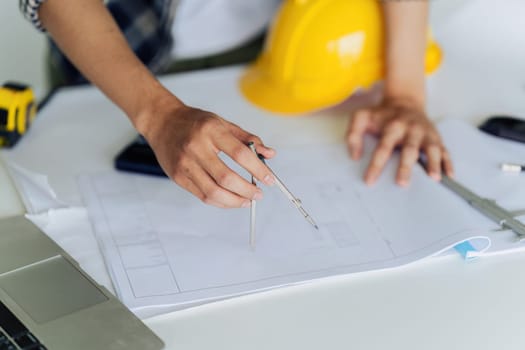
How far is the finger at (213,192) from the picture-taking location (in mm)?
717

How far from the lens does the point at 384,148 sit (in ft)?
3.07

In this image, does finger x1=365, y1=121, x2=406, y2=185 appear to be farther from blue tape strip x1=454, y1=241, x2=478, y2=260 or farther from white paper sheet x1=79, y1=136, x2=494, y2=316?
blue tape strip x1=454, y1=241, x2=478, y2=260

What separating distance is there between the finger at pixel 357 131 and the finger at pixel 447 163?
0.33 ft

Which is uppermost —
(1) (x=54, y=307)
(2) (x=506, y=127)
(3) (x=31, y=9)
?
(3) (x=31, y=9)

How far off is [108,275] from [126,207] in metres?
0.12

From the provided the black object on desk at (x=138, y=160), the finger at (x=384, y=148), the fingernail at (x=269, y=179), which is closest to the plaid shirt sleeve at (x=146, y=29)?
the black object on desk at (x=138, y=160)

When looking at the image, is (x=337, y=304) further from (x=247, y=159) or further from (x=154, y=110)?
(x=154, y=110)

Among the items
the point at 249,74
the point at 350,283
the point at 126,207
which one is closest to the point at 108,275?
the point at 126,207

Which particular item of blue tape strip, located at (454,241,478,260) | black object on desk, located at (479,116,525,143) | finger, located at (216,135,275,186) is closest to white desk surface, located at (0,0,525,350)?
blue tape strip, located at (454,241,478,260)

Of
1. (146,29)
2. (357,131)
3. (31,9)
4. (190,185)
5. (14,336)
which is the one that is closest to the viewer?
(14,336)

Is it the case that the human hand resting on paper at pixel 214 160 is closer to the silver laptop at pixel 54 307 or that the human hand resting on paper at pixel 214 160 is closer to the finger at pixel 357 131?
the silver laptop at pixel 54 307

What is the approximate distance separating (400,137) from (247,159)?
32 cm

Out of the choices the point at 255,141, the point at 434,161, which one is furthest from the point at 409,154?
the point at 255,141

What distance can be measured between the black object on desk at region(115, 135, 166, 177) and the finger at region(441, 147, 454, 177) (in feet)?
1.11
